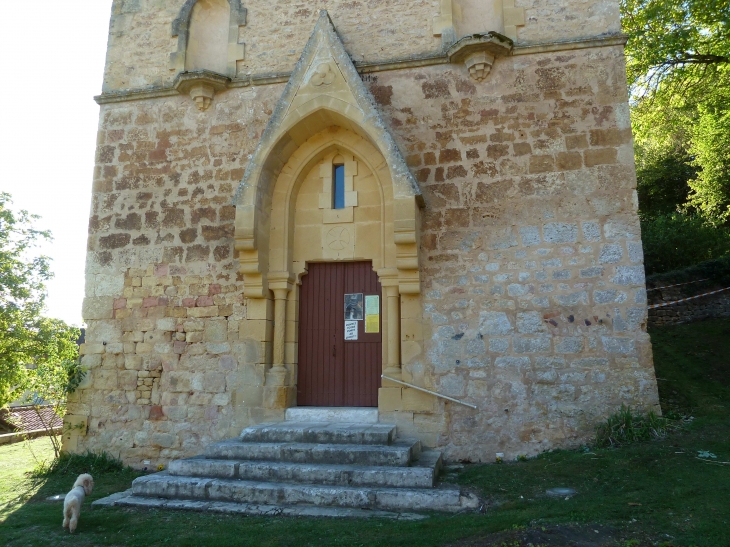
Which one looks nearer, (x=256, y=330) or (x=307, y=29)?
(x=256, y=330)

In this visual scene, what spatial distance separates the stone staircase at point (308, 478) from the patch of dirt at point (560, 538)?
94cm

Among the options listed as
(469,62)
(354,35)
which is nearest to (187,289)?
(354,35)

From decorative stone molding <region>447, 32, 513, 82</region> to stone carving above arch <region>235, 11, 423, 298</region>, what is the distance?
4.78ft

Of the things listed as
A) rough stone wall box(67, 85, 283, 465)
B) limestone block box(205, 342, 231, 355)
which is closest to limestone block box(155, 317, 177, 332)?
rough stone wall box(67, 85, 283, 465)

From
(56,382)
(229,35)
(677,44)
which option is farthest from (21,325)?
(677,44)

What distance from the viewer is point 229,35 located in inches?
341

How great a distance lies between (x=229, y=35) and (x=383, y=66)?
272cm

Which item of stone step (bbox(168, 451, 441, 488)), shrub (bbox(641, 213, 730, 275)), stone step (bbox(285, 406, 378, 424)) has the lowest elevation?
stone step (bbox(168, 451, 441, 488))

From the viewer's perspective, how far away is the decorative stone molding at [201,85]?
814cm

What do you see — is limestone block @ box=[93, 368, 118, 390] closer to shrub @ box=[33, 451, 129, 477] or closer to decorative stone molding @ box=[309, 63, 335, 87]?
shrub @ box=[33, 451, 129, 477]

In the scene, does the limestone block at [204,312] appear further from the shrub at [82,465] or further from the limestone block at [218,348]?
the shrub at [82,465]

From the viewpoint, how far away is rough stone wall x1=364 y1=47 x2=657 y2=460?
659cm

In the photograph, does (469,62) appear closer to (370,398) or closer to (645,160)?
(370,398)

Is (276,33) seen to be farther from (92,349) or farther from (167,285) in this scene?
(92,349)
